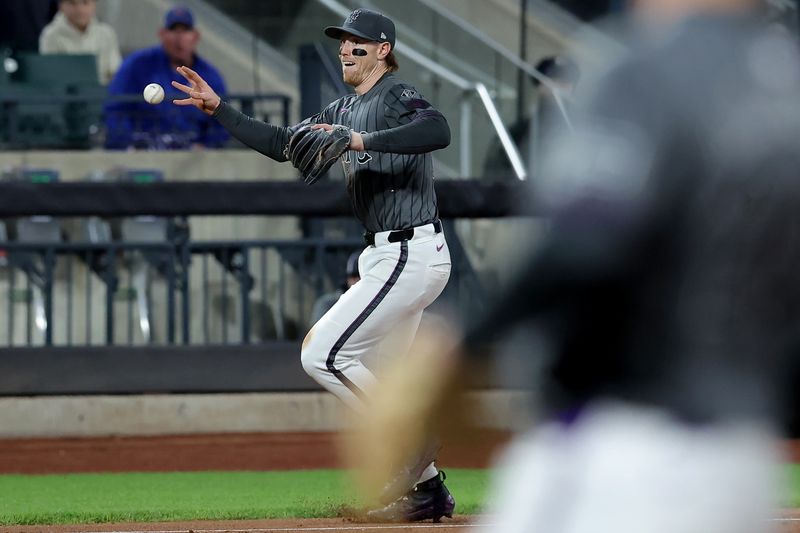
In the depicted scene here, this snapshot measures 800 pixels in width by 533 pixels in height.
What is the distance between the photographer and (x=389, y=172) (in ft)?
20.5

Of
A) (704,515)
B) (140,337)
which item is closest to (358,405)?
(704,515)

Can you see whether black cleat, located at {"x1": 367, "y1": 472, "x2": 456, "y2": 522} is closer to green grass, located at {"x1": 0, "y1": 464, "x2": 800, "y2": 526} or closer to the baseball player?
the baseball player

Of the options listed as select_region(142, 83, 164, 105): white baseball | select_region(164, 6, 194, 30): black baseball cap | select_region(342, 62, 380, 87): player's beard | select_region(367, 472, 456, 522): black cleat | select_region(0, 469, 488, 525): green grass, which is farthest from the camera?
select_region(164, 6, 194, 30): black baseball cap

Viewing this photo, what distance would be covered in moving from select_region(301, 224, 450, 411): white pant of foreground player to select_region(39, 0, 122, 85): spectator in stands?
718cm

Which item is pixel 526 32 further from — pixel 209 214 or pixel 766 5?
pixel 766 5

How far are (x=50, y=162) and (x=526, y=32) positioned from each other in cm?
448

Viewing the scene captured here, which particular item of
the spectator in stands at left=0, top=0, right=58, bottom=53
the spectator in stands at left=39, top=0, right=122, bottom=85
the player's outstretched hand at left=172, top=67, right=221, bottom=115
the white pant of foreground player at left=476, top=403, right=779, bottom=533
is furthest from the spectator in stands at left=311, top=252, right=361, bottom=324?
the white pant of foreground player at left=476, top=403, right=779, bottom=533

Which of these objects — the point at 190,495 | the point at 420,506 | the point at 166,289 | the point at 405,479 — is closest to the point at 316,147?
the point at 405,479

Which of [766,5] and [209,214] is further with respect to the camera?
[209,214]

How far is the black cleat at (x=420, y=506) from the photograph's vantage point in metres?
6.22

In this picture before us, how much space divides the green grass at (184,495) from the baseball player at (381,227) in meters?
0.67

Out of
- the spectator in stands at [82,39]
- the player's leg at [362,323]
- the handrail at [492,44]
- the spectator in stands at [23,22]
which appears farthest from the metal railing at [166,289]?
the player's leg at [362,323]

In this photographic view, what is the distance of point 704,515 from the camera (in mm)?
2281

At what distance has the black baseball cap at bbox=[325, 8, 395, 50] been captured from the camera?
6.26 m
